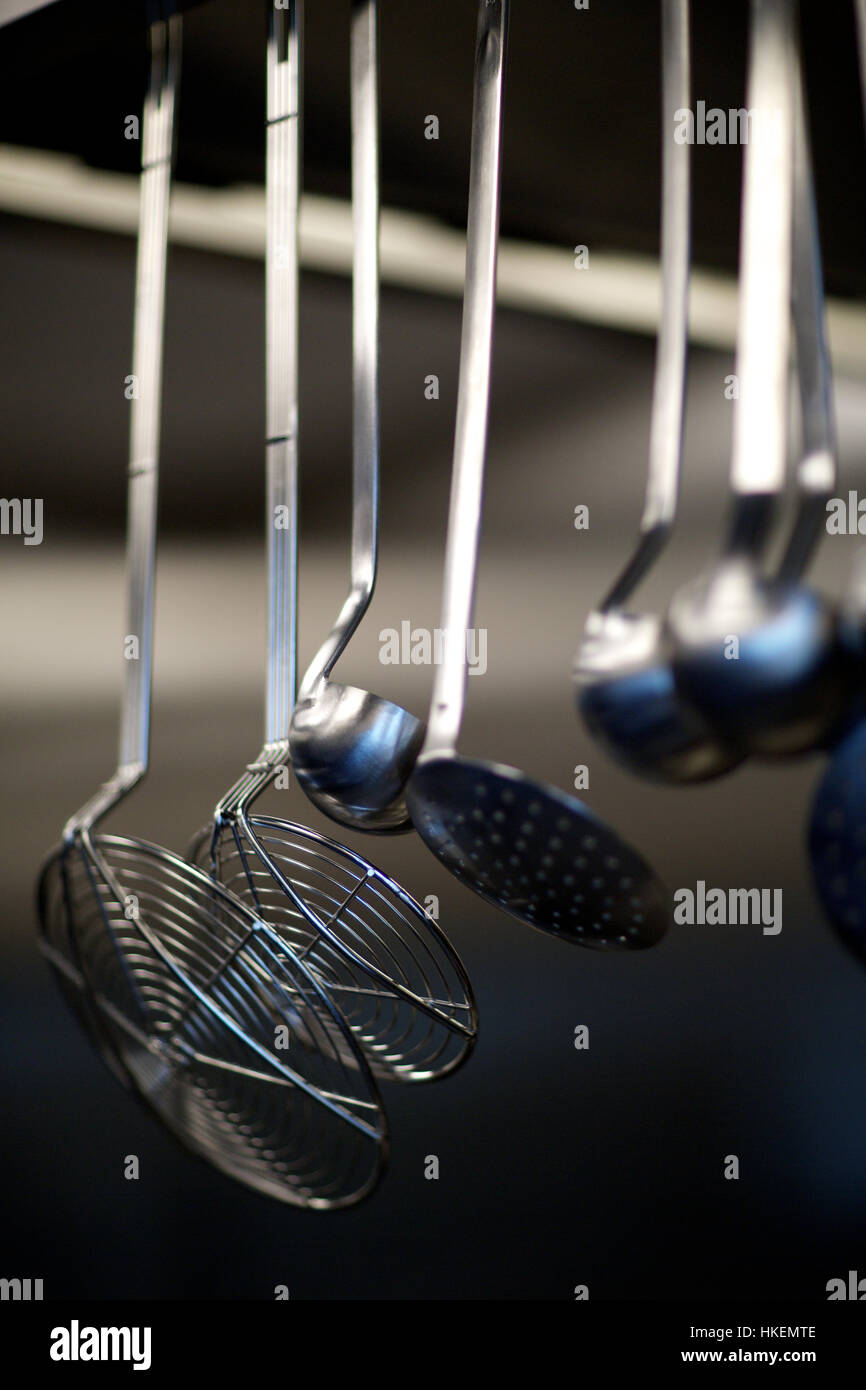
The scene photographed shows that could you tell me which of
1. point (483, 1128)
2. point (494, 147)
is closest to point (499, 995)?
point (483, 1128)

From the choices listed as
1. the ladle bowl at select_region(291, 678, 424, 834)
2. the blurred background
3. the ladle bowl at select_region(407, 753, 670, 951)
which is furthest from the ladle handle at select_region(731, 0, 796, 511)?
the blurred background

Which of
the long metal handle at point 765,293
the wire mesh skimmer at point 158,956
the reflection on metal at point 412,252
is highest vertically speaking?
the reflection on metal at point 412,252

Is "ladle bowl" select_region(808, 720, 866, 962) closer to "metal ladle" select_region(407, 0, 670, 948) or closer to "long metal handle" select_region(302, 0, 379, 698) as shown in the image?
"metal ladle" select_region(407, 0, 670, 948)

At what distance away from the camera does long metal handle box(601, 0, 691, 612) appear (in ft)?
1.52

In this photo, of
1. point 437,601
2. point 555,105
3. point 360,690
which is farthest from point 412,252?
point 360,690

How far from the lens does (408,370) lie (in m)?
1.21

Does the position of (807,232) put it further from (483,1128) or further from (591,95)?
(483,1128)

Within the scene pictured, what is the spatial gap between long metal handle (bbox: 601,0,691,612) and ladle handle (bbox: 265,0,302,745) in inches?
7.7

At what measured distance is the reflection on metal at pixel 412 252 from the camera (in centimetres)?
108

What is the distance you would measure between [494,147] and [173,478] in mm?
808

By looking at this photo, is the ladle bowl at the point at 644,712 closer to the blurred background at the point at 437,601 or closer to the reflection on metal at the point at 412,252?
the blurred background at the point at 437,601

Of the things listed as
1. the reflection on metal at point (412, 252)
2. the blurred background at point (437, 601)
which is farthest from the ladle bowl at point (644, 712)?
the reflection on metal at point (412, 252)

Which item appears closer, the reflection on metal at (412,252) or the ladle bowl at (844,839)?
the ladle bowl at (844,839)
